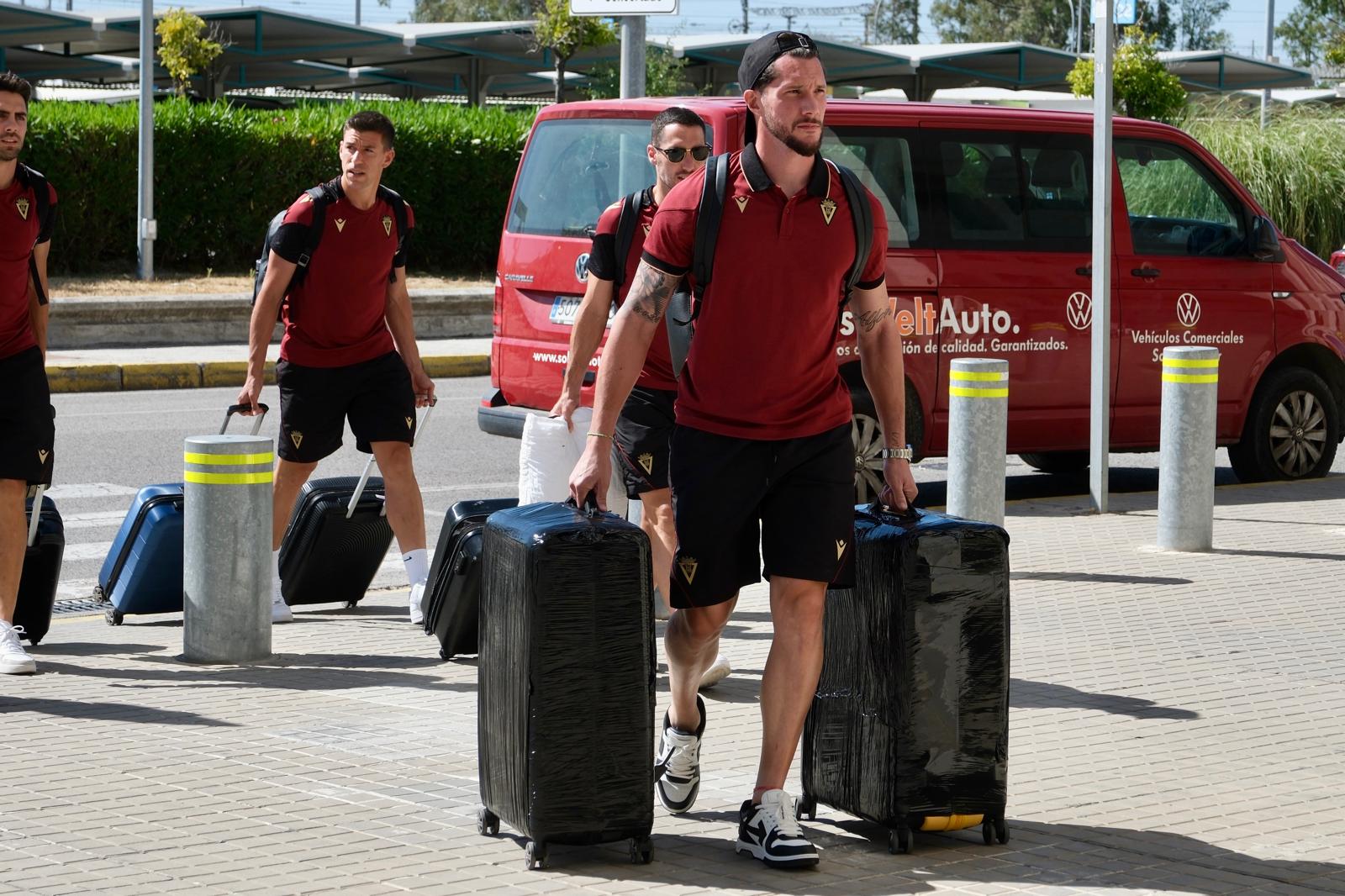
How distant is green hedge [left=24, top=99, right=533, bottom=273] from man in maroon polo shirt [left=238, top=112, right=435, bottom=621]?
44.5 ft

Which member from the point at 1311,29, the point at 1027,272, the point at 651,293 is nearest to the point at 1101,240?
the point at 1027,272

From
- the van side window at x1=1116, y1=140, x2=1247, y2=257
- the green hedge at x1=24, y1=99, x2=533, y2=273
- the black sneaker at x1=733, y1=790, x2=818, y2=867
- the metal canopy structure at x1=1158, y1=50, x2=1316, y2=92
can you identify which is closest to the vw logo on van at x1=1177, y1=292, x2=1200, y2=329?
the van side window at x1=1116, y1=140, x2=1247, y2=257

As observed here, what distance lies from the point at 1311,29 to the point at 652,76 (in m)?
59.1

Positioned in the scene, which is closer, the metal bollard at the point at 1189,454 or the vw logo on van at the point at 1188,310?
the metal bollard at the point at 1189,454

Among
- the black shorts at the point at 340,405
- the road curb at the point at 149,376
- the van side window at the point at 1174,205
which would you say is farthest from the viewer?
the road curb at the point at 149,376

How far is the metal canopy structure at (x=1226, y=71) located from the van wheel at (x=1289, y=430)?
90.4 feet

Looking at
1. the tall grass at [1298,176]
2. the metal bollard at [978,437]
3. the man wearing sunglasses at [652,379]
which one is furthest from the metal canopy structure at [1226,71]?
the man wearing sunglasses at [652,379]

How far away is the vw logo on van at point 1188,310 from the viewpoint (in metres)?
11.1

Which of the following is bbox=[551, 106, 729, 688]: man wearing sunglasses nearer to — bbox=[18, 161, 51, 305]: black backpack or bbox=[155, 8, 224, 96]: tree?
bbox=[18, 161, 51, 305]: black backpack

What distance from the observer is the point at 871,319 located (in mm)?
4914

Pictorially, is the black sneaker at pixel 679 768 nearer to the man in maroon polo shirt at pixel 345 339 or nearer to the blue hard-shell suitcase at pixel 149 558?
the man in maroon polo shirt at pixel 345 339

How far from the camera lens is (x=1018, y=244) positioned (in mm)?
10648

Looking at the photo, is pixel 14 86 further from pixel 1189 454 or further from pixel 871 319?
pixel 1189 454

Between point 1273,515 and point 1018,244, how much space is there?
1994mm
